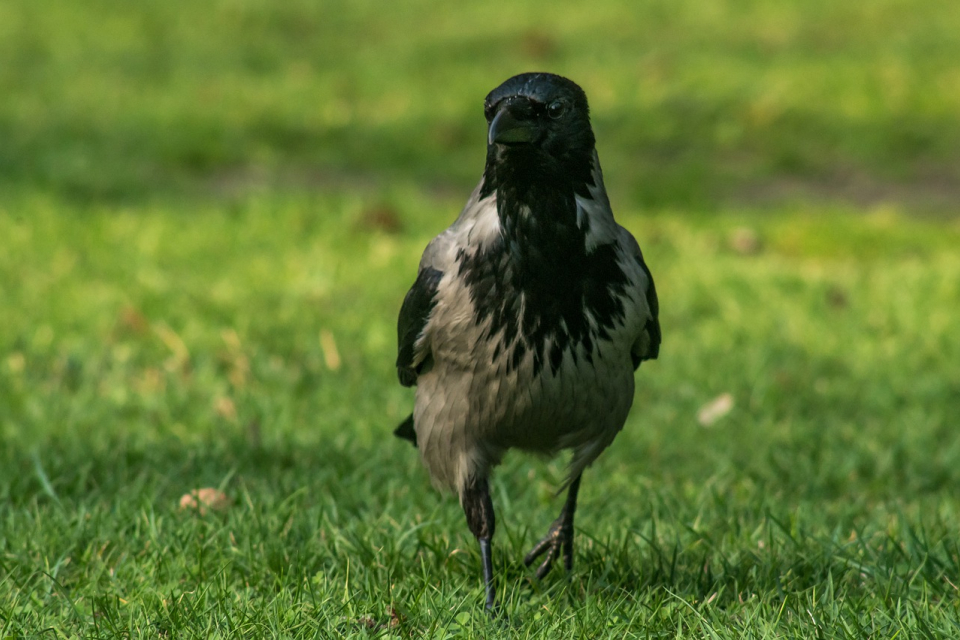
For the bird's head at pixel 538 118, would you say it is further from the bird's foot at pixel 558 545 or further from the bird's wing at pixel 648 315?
the bird's foot at pixel 558 545

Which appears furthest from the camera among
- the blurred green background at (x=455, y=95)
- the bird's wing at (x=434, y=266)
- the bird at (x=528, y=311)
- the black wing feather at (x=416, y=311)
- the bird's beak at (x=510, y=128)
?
the blurred green background at (x=455, y=95)

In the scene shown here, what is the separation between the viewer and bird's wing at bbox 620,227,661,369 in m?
3.29

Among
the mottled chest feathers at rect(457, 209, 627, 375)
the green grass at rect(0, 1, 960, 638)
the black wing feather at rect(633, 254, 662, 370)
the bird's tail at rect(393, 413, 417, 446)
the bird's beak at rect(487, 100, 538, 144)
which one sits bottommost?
the green grass at rect(0, 1, 960, 638)

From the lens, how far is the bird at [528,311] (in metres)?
3.02

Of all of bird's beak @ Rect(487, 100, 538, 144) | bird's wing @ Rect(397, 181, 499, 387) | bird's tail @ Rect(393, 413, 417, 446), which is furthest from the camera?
bird's tail @ Rect(393, 413, 417, 446)

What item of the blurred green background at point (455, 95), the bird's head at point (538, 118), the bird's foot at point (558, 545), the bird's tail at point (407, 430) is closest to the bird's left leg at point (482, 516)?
the bird's foot at point (558, 545)

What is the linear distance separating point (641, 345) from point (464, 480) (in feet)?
2.07

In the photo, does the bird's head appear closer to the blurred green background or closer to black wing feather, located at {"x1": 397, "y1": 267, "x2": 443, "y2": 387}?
black wing feather, located at {"x1": 397, "y1": 267, "x2": 443, "y2": 387}

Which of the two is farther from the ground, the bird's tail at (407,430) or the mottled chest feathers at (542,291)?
the mottled chest feathers at (542,291)

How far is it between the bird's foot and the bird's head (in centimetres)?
103

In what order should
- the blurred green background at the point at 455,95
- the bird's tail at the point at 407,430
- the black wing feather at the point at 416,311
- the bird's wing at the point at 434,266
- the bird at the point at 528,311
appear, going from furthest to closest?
the blurred green background at the point at 455,95, the bird's tail at the point at 407,430, the black wing feather at the point at 416,311, the bird's wing at the point at 434,266, the bird at the point at 528,311

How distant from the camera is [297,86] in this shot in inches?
495

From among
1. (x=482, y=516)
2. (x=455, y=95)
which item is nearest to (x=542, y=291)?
(x=482, y=516)

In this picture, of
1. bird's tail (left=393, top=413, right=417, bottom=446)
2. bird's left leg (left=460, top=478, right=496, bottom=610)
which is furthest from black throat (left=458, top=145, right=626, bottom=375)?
bird's tail (left=393, top=413, right=417, bottom=446)
